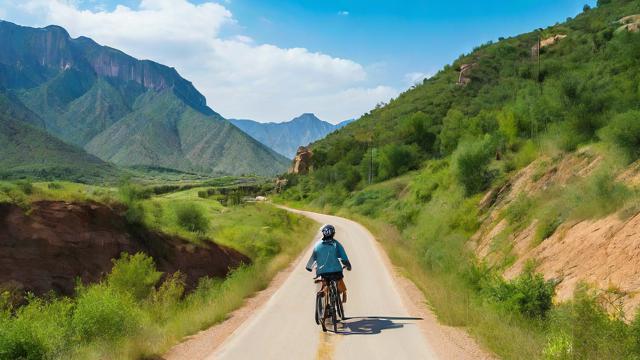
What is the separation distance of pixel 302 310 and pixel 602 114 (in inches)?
637

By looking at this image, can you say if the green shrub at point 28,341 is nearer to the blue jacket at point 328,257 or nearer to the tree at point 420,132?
the blue jacket at point 328,257

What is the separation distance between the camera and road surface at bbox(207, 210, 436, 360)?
8.27 meters

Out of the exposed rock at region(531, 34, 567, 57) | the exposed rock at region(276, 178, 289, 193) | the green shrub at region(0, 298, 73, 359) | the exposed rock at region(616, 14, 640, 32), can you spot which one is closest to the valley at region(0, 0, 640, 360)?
the green shrub at region(0, 298, 73, 359)

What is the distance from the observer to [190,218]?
2720cm

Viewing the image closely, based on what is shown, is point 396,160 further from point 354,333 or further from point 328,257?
point 354,333

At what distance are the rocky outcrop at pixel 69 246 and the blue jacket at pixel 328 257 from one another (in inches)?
337

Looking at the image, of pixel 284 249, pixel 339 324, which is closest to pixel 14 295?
pixel 339 324

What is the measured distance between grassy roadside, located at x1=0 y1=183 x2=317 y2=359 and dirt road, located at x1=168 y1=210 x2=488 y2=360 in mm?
938

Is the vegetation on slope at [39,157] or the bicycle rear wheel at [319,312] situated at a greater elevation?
the vegetation on slope at [39,157]

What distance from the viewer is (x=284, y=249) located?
29.2 m

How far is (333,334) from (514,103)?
37615 mm

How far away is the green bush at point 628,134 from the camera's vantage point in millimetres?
14648

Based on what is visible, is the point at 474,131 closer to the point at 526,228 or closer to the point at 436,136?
the point at 436,136

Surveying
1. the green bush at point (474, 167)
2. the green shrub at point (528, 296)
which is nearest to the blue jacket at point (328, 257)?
the green shrub at point (528, 296)
